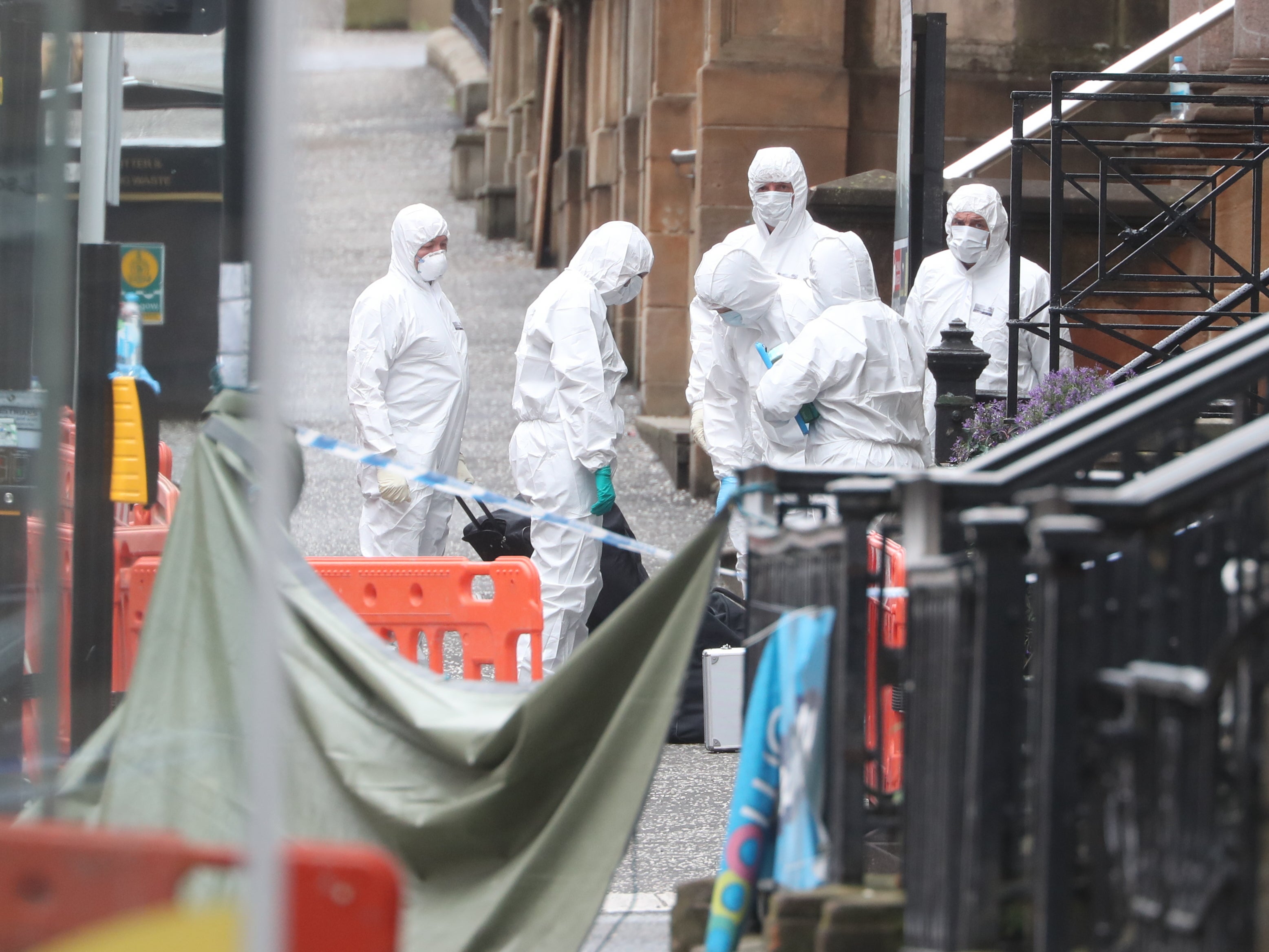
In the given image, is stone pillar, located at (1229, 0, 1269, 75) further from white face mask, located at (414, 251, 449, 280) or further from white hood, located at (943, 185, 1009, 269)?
white face mask, located at (414, 251, 449, 280)

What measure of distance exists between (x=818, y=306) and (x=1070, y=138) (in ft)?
19.1

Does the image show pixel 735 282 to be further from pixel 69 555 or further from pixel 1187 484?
pixel 1187 484

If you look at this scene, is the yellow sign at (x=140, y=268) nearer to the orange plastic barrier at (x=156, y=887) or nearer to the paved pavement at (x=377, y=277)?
the paved pavement at (x=377, y=277)

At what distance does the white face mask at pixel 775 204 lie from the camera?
9461 millimetres

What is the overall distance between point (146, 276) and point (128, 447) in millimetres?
483

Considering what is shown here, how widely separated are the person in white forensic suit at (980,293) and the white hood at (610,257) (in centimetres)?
234

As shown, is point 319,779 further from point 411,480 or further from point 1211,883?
point 411,480

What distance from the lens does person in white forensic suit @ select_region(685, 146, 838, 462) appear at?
9359 millimetres

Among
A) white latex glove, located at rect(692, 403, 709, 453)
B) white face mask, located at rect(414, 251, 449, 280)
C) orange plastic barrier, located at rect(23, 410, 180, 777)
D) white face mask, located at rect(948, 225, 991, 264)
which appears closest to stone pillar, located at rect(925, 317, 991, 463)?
white latex glove, located at rect(692, 403, 709, 453)

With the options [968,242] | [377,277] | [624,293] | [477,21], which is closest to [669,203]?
[377,277]

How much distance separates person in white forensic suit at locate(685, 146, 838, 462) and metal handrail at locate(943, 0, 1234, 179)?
181cm

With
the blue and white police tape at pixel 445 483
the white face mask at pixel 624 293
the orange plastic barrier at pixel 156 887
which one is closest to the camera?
the orange plastic barrier at pixel 156 887

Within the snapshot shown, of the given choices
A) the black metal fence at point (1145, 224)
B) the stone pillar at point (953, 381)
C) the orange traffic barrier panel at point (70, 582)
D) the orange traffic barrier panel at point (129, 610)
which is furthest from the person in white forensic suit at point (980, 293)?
the orange traffic barrier panel at point (129, 610)

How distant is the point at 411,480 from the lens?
7.99 metres
